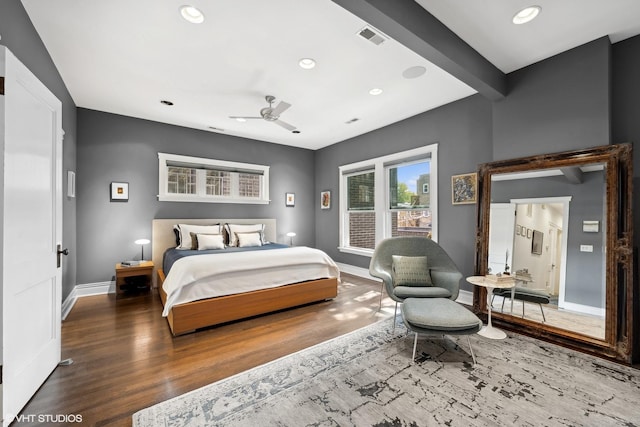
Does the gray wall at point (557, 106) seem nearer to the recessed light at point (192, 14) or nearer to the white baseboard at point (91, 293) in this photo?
the white baseboard at point (91, 293)

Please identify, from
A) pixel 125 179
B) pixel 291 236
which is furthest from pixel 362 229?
pixel 125 179

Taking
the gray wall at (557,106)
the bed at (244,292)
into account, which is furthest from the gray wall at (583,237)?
the bed at (244,292)

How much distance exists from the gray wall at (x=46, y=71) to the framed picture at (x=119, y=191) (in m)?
0.51

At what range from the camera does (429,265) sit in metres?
3.32

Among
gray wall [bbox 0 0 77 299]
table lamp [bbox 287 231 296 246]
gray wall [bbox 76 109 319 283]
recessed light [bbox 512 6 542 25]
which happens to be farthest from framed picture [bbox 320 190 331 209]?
gray wall [bbox 0 0 77 299]

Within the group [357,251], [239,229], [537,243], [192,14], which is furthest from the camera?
[357,251]

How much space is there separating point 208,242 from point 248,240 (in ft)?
2.26

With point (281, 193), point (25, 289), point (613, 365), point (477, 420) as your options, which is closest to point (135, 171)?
point (281, 193)

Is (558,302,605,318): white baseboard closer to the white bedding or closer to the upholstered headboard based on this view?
the white bedding

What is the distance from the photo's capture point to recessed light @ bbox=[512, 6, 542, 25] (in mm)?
2131

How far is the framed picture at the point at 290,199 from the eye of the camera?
6152mm

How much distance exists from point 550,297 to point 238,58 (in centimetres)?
409

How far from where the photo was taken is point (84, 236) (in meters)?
4.09

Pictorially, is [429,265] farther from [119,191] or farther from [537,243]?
[119,191]
